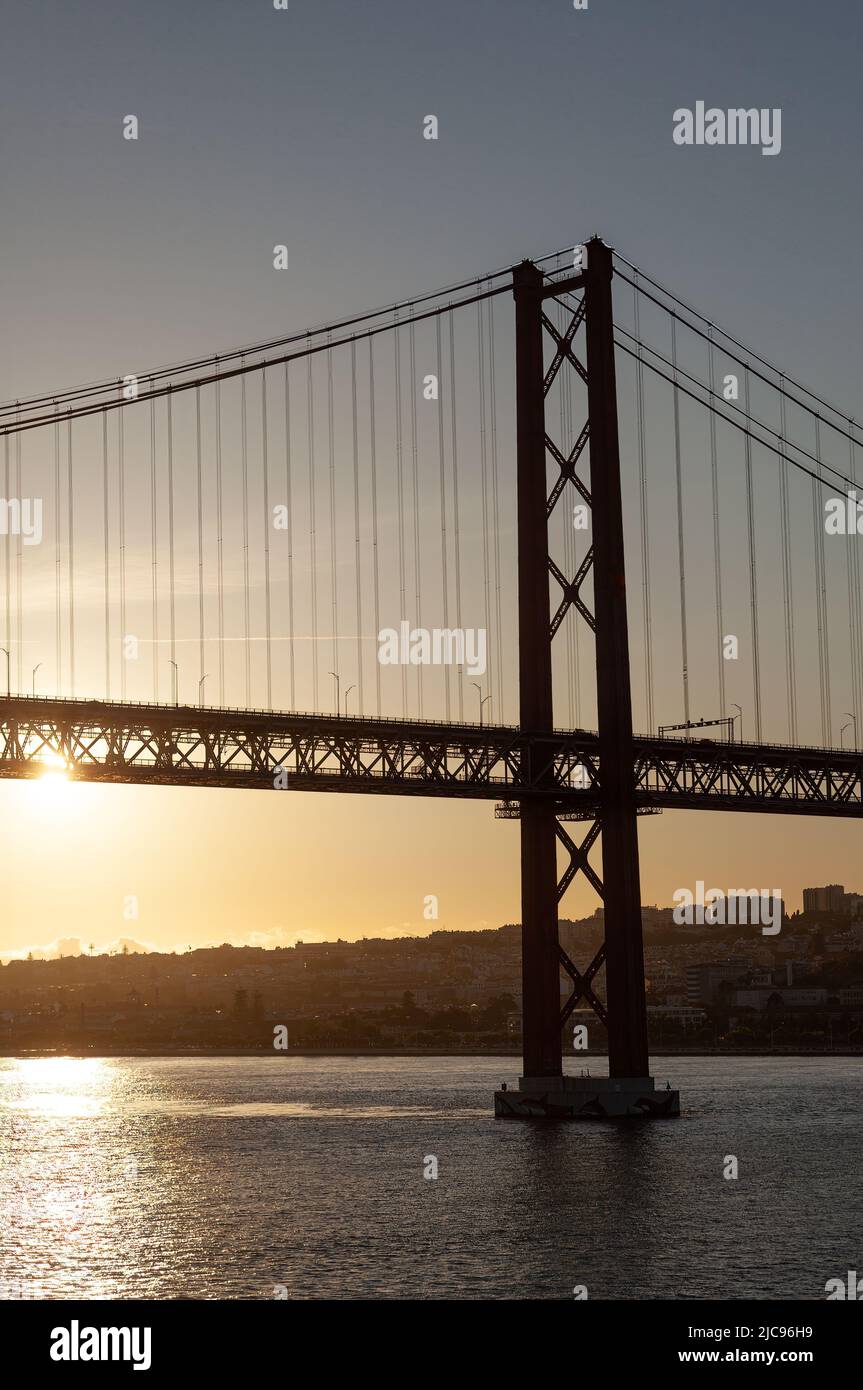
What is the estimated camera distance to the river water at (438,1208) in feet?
132

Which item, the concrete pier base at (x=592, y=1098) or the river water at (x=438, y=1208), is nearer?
the river water at (x=438, y=1208)

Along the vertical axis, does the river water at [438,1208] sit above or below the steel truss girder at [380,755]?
below

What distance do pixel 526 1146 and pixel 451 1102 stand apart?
146ft

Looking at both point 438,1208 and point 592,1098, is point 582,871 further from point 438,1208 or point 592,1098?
point 438,1208

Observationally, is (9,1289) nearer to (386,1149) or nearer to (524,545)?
(386,1149)

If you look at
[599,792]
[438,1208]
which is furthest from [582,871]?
[438,1208]

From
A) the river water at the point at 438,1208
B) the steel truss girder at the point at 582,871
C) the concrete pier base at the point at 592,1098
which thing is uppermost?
the steel truss girder at the point at 582,871

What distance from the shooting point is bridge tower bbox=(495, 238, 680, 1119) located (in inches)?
2731

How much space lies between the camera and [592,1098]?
6975 centimetres

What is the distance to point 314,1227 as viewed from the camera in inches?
1902

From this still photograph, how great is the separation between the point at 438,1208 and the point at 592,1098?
63.5ft

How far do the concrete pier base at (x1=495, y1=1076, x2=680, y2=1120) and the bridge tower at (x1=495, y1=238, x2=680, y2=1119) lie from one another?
48mm

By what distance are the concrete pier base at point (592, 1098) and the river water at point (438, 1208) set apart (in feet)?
2.02
